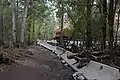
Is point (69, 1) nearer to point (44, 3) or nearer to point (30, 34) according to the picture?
point (44, 3)


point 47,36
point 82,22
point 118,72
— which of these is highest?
point 82,22

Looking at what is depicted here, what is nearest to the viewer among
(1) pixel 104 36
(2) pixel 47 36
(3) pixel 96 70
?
(3) pixel 96 70

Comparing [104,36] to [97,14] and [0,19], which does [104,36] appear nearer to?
[97,14]

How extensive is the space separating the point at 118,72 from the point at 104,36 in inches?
443

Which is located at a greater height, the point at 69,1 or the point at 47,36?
the point at 69,1

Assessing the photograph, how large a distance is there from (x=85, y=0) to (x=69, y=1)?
194 centimetres

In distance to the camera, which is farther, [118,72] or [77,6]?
[77,6]

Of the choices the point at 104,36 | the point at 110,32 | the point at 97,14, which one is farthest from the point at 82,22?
the point at 110,32

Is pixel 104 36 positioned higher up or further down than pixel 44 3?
further down

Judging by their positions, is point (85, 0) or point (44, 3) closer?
point (85, 0)

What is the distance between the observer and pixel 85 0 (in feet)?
73.6

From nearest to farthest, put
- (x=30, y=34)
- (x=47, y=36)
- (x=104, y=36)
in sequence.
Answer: (x=104, y=36) < (x=30, y=34) < (x=47, y=36)

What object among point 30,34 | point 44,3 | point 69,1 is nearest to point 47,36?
point 30,34

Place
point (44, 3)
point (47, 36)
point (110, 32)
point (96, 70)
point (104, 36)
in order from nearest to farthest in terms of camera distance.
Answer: point (96, 70) < point (110, 32) < point (104, 36) < point (44, 3) < point (47, 36)
